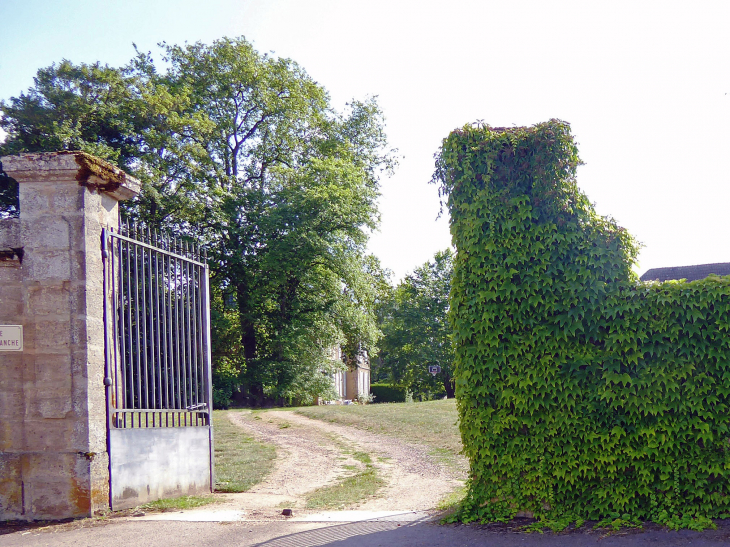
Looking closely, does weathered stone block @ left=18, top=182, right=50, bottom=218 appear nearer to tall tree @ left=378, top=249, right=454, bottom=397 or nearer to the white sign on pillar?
the white sign on pillar

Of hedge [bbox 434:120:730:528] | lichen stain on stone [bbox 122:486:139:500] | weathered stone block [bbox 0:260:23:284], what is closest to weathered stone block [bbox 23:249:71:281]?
weathered stone block [bbox 0:260:23:284]

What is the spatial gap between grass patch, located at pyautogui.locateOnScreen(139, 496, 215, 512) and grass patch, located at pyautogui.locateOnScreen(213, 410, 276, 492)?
2.98 ft

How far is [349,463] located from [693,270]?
2257 centimetres

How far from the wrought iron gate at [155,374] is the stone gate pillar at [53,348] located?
0.76 feet

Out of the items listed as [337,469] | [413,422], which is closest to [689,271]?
[413,422]

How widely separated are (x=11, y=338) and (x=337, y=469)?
640 cm

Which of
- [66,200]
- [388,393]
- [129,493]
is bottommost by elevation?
[388,393]

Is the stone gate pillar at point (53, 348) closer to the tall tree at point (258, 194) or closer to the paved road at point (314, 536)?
the paved road at point (314, 536)

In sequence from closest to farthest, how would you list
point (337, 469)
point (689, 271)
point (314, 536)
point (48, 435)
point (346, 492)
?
point (314, 536), point (48, 435), point (346, 492), point (337, 469), point (689, 271)

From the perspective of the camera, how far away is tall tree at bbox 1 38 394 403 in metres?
26.5

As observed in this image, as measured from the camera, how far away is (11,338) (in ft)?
24.2

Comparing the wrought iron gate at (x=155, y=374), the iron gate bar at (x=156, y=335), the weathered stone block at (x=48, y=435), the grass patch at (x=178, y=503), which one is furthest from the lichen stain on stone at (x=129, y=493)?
the weathered stone block at (x=48, y=435)

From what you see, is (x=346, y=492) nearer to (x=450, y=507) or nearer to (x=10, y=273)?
(x=450, y=507)

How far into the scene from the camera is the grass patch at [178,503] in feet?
25.6
